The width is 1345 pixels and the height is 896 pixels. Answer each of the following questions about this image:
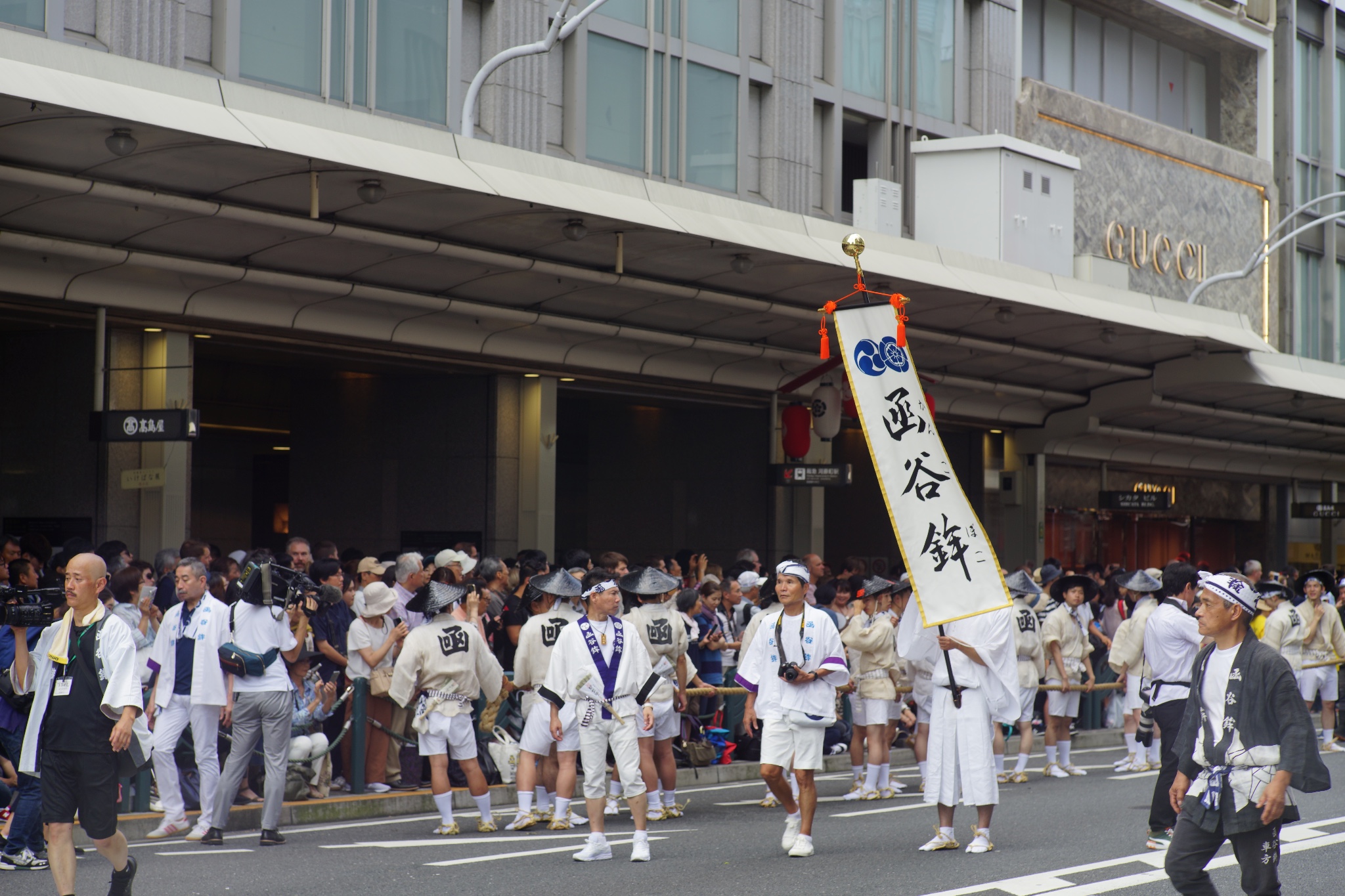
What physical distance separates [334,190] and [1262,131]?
90.3 ft

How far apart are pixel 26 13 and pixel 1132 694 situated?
12.2 m

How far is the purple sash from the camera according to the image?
9922mm

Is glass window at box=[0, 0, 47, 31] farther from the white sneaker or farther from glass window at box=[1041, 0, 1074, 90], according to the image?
glass window at box=[1041, 0, 1074, 90]

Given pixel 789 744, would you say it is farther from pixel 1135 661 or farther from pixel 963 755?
pixel 1135 661

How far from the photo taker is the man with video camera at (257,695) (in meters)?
10.0

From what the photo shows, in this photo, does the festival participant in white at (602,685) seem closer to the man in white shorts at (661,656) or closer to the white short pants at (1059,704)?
the man in white shorts at (661,656)

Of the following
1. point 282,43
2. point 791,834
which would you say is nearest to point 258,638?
point 791,834

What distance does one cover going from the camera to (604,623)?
1002cm

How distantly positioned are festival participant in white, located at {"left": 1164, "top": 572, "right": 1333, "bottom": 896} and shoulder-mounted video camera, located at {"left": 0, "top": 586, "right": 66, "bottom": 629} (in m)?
5.81

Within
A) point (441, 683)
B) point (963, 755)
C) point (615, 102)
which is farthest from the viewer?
point (615, 102)

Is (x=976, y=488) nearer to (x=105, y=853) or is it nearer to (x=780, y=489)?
(x=780, y=489)

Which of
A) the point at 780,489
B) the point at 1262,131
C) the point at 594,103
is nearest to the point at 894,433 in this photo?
the point at 594,103

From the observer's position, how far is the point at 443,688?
10688 millimetres

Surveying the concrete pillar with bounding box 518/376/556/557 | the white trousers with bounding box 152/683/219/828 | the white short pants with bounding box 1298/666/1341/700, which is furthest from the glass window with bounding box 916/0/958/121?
the white trousers with bounding box 152/683/219/828
